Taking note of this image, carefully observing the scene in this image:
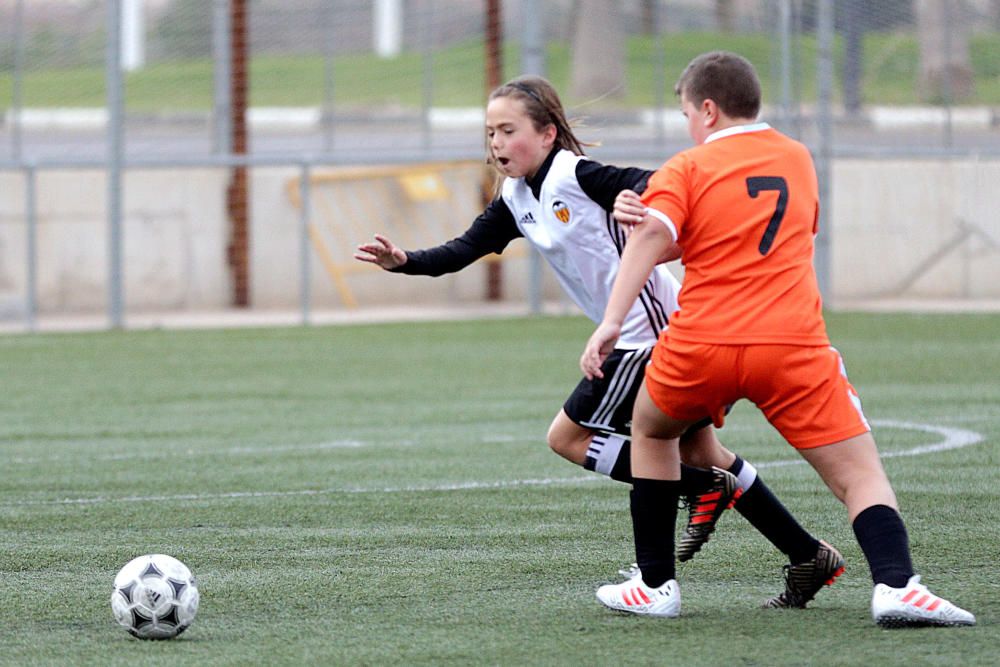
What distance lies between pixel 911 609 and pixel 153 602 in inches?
76.8

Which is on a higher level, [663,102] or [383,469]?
[663,102]

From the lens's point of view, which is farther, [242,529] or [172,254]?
[172,254]

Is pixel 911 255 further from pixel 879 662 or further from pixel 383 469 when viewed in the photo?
pixel 879 662

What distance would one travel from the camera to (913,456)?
7609 mm

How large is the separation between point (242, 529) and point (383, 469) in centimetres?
164

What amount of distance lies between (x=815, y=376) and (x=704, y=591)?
3.01ft

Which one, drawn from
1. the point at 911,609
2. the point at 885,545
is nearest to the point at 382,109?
the point at 885,545

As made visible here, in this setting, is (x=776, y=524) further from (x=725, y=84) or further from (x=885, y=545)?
(x=725, y=84)

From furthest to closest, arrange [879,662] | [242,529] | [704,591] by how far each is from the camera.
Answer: [242,529] → [704,591] → [879,662]

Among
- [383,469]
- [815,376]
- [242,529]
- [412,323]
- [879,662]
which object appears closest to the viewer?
[879,662]

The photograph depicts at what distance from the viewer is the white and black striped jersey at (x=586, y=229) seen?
480cm

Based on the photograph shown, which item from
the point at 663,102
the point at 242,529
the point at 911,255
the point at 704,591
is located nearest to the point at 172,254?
the point at 663,102

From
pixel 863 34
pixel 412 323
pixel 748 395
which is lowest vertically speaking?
pixel 412 323

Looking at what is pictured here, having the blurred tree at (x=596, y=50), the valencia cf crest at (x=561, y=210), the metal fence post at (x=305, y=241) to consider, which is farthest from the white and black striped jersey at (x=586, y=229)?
the blurred tree at (x=596, y=50)
